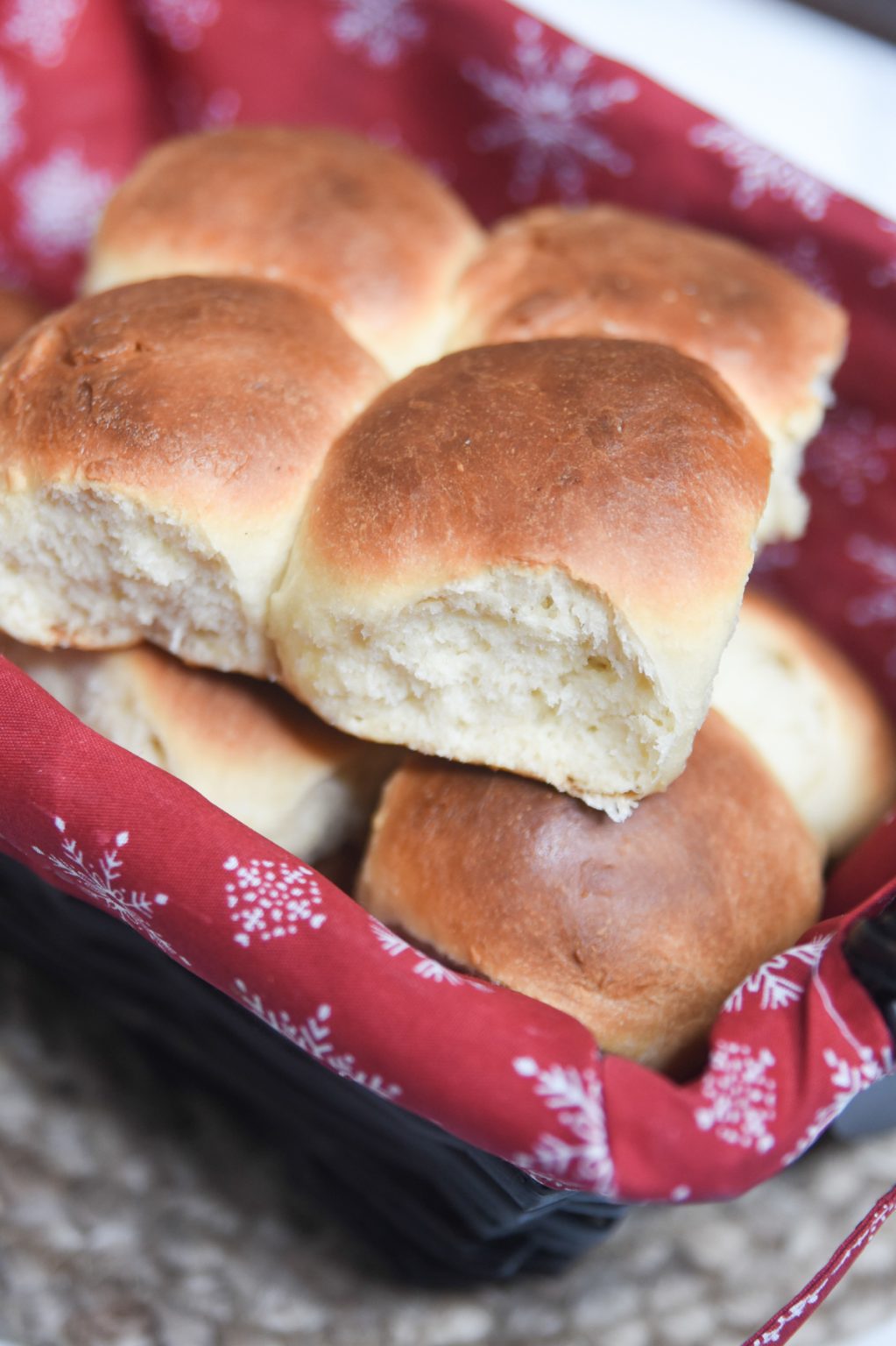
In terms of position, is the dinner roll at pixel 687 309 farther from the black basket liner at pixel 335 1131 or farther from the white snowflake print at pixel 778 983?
the black basket liner at pixel 335 1131

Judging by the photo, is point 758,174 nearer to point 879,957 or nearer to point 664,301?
point 664,301

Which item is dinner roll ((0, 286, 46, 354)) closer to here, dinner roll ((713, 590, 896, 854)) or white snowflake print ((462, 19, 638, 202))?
white snowflake print ((462, 19, 638, 202))

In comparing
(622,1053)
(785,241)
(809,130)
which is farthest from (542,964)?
(809,130)

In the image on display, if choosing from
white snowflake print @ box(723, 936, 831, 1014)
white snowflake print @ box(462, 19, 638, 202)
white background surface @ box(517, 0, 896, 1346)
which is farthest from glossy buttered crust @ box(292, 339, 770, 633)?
white background surface @ box(517, 0, 896, 1346)

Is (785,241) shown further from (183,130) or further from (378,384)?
(183,130)

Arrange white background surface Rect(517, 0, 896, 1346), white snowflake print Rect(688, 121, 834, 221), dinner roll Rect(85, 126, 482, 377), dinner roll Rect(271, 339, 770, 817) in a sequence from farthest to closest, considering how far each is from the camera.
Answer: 1. white background surface Rect(517, 0, 896, 1346)
2. white snowflake print Rect(688, 121, 834, 221)
3. dinner roll Rect(85, 126, 482, 377)
4. dinner roll Rect(271, 339, 770, 817)

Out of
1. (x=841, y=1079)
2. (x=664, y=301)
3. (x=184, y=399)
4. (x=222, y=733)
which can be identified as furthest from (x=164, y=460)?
(x=841, y=1079)
